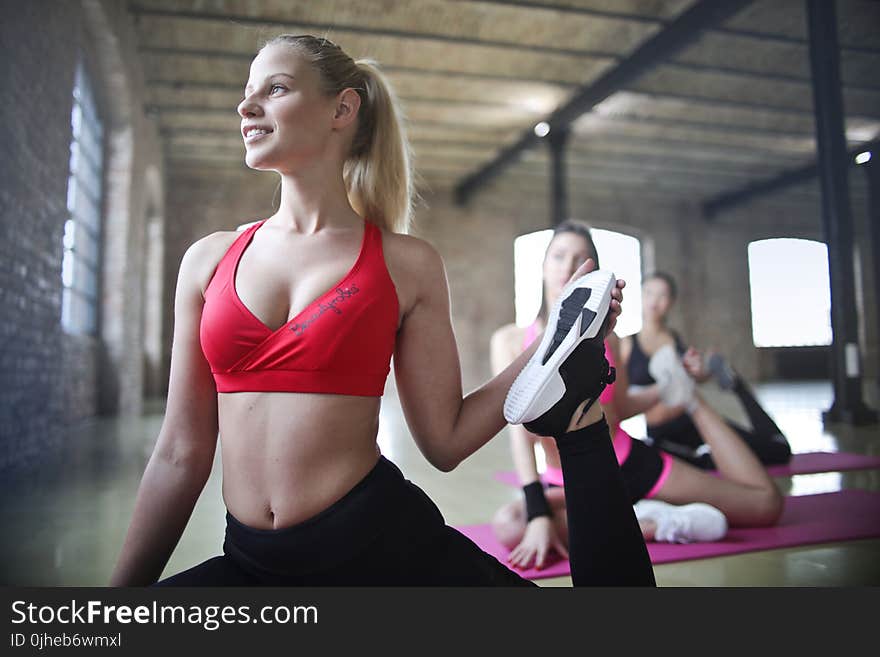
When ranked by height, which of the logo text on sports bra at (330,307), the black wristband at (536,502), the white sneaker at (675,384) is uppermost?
the logo text on sports bra at (330,307)

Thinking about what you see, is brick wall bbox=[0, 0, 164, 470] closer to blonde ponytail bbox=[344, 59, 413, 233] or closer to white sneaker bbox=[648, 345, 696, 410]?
blonde ponytail bbox=[344, 59, 413, 233]

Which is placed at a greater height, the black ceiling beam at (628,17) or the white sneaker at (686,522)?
the black ceiling beam at (628,17)

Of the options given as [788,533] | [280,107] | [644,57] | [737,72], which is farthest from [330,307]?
[737,72]

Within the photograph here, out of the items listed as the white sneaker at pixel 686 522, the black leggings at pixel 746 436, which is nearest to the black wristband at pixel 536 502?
the white sneaker at pixel 686 522

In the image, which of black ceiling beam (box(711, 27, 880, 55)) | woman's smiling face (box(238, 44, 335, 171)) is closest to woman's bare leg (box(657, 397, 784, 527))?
woman's smiling face (box(238, 44, 335, 171))

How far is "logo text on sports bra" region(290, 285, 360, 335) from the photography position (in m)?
0.84

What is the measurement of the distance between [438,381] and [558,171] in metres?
8.11

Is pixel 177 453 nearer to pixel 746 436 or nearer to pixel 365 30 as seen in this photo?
pixel 746 436

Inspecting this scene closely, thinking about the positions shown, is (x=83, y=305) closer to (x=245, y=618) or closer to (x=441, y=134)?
(x=441, y=134)

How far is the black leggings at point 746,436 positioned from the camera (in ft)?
11.1

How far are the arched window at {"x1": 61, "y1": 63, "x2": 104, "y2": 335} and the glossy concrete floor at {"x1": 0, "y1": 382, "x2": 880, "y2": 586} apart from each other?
1.51 m

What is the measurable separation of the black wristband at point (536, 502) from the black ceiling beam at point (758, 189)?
8.89m

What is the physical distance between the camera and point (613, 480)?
90 centimetres

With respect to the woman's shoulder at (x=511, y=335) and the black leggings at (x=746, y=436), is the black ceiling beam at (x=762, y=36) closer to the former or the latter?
the black leggings at (x=746, y=436)
